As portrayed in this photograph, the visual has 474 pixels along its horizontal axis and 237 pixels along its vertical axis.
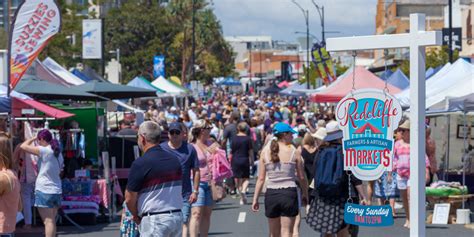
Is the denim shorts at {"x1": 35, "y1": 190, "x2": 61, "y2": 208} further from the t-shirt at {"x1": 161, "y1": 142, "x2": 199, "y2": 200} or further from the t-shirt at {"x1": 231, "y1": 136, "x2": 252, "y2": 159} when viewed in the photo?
the t-shirt at {"x1": 231, "y1": 136, "x2": 252, "y2": 159}

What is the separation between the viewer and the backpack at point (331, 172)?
34.3 ft

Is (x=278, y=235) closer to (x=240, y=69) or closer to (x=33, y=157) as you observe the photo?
(x=33, y=157)

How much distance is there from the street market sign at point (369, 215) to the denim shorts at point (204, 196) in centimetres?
338

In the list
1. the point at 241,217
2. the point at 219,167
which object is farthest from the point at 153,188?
the point at 241,217

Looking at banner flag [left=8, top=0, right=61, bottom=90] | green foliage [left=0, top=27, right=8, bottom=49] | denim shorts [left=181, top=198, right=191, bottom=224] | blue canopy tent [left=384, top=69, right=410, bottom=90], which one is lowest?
denim shorts [left=181, top=198, right=191, bottom=224]

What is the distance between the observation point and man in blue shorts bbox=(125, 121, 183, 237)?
28.1 ft

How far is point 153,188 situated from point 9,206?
6.00 ft

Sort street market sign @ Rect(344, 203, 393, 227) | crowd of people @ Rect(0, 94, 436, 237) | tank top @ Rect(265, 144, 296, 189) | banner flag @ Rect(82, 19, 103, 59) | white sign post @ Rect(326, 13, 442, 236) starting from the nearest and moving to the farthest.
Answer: crowd of people @ Rect(0, 94, 436, 237)
white sign post @ Rect(326, 13, 442, 236)
street market sign @ Rect(344, 203, 393, 227)
tank top @ Rect(265, 144, 296, 189)
banner flag @ Rect(82, 19, 103, 59)

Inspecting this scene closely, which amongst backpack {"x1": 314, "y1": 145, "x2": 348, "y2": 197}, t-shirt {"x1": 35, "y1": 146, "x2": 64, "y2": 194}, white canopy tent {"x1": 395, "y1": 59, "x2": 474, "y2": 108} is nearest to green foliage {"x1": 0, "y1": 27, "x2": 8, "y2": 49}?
white canopy tent {"x1": 395, "y1": 59, "x2": 474, "y2": 108}

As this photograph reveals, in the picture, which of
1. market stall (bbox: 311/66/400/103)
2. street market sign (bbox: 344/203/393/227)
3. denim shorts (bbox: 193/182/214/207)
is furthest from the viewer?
market stall (bbox: 311/66/400/103)

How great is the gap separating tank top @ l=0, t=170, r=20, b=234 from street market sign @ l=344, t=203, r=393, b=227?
3.26 metres

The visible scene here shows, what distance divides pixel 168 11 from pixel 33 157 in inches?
2940

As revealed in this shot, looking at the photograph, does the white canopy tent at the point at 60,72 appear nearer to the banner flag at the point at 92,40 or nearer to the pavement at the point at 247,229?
the pavement at the point at 247,229

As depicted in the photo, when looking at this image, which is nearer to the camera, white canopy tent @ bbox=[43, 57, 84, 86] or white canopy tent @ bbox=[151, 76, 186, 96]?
white canopy tent @ bbox=[43, 57, 84, 86]
